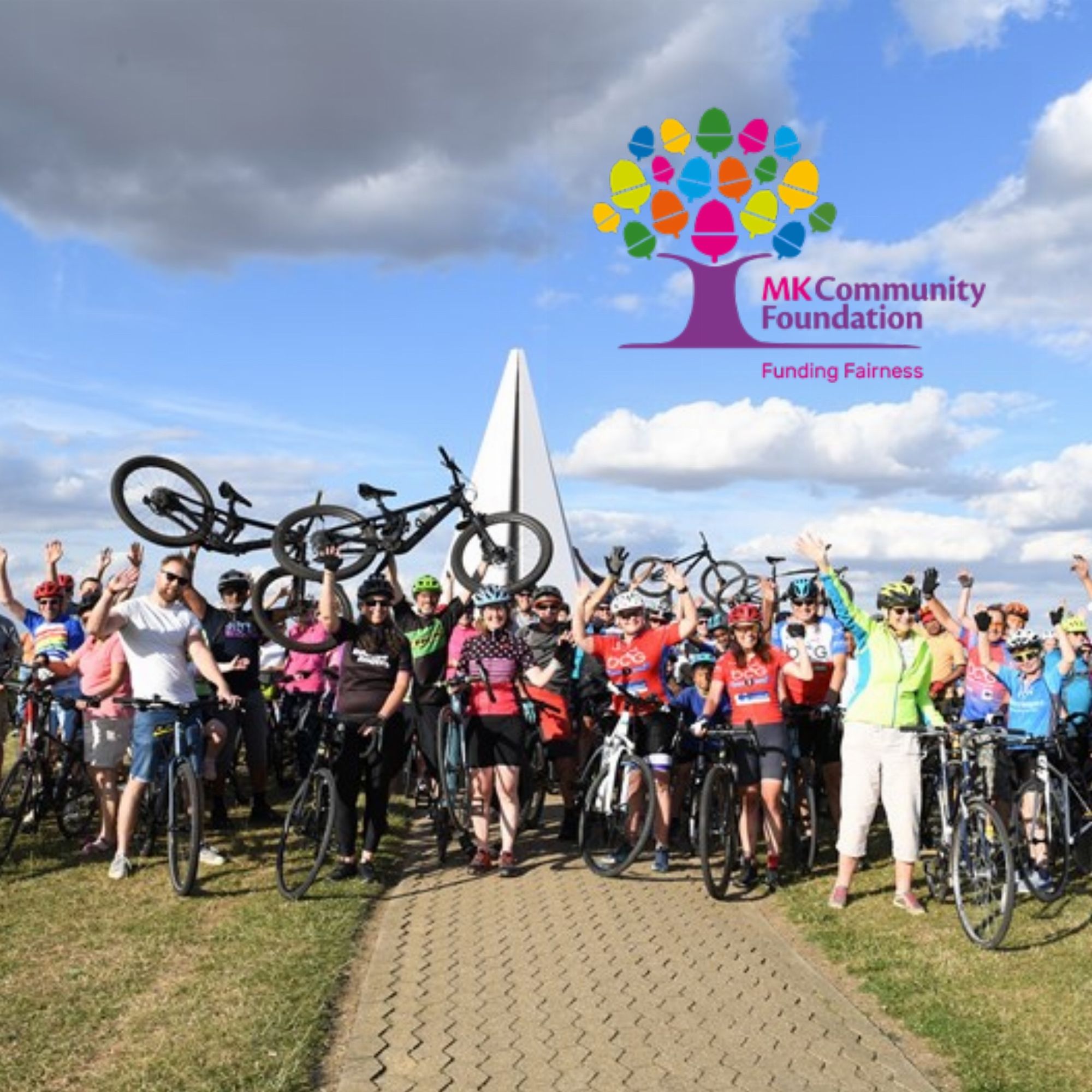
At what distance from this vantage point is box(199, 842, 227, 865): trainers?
8148 millimetres

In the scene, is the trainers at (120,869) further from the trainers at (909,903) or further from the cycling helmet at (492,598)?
the trainers at (909,903)

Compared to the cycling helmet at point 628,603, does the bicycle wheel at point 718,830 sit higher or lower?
lower

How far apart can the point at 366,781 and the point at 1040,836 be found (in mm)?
4410

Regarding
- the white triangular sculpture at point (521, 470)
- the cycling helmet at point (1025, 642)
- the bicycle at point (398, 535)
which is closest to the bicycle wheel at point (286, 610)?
the bicycle at point (398, 535)

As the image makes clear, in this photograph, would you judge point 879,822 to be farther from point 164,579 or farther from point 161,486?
point 161,486

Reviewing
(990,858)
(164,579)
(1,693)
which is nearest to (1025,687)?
(990,858)

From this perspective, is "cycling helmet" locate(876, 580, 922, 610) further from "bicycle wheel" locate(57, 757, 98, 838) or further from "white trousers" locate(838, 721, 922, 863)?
"bicycle wheel" locate(57, 757, 98, 838)

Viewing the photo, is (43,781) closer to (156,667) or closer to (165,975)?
(156,667)

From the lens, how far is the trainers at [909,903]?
7113 mm

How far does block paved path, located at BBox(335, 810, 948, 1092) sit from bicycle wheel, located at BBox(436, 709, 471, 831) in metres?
0.83

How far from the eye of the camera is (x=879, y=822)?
10.3 meters

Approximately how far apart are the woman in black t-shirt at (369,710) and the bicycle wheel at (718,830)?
2145 mm

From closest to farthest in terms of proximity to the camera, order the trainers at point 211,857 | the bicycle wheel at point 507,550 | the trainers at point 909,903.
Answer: the trainers at point 909,903 < the trainers at point 211,857 < the bicycle wheel at point 507,550

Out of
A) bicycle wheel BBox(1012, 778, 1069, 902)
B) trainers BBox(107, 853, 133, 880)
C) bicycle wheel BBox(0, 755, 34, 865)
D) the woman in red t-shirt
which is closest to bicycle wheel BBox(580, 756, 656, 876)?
the woman in red t-shirt
